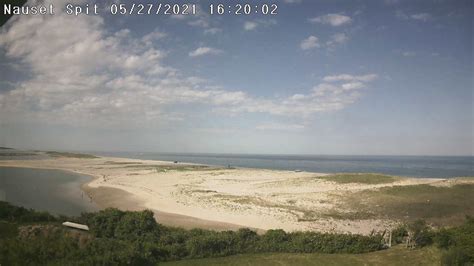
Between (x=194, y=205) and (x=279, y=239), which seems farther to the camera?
(x=194, y=205)


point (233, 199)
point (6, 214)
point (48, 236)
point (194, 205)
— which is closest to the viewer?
point (48, 236)

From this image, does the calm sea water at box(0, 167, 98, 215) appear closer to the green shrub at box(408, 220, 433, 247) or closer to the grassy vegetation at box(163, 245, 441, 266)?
the grassy vegetation at box(163, 245, 441, 266)

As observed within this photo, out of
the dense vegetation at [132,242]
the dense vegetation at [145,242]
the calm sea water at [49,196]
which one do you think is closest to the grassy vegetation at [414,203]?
the dense vegetation at [145,242]

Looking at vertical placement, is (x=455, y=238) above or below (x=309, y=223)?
above

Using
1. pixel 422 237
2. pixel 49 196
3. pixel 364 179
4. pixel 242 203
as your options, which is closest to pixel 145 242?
pixel 422 237

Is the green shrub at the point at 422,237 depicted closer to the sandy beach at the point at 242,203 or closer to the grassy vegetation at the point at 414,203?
the sandy beach at the point at 242,203

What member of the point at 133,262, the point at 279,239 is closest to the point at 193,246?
the point at 133,262

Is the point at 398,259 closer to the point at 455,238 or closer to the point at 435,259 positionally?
the point at 435,259
